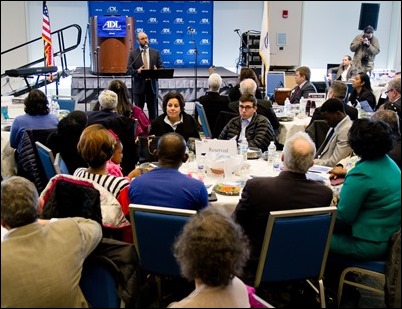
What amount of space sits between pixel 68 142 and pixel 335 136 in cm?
217

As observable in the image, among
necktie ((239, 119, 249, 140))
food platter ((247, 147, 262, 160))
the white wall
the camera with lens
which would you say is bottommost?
food platter ((247, 147, 262, 160))

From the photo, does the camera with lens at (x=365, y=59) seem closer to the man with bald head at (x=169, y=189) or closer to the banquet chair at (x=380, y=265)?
the banquet chair at (x=380, y=265)

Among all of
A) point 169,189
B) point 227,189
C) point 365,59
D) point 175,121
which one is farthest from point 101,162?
point 365,59

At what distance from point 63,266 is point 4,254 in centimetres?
22

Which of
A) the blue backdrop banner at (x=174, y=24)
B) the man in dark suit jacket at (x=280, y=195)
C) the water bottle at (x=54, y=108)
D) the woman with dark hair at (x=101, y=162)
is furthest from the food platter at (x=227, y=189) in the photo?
the blue backdrop banner at (x=174, y=24)

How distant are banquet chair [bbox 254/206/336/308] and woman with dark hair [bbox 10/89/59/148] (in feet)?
9.27

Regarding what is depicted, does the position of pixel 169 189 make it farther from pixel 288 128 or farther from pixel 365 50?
pixel 365 50

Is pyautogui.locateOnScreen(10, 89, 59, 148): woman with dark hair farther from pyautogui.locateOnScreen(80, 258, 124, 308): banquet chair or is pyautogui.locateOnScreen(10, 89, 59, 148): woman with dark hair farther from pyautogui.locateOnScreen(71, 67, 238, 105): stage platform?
pyautogui.locateOnScreen(71, 67, 238, 105): stage platform

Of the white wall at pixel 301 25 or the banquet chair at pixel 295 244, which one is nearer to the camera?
the banquet chair at pixel 295 244

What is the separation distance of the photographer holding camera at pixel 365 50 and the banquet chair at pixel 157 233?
25.7 ft

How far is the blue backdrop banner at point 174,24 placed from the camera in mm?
13852

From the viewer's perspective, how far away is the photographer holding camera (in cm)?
960

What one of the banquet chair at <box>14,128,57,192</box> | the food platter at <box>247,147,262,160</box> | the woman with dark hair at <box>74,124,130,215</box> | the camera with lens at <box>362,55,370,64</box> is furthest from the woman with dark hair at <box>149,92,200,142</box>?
the camera with lens at <box>362,55,370,64</box>

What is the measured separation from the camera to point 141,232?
8.79ft
